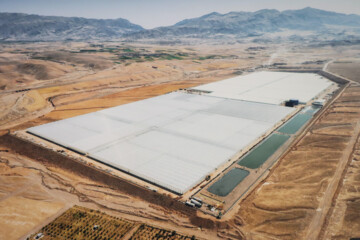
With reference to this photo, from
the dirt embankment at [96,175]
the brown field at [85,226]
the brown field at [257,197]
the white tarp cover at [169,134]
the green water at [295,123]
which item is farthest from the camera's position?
the green water at [295,123]

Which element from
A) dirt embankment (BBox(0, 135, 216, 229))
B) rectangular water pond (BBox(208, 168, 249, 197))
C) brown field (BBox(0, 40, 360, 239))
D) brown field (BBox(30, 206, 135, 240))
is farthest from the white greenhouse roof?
brown field (BBox(30, 206, 135, 240))

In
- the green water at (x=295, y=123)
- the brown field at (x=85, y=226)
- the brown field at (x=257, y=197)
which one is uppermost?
the green water at (x=295, y=123)

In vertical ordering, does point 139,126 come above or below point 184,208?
above

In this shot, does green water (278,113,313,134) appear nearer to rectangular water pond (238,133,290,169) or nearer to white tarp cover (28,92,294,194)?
white tarp cover (28,92,294,194)

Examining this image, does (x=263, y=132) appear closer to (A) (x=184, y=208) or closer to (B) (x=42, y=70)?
(A) (x=184, y=208)

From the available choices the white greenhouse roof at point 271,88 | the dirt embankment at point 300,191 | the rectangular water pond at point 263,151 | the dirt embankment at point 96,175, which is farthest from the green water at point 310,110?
the dirt embankment at point 96,175

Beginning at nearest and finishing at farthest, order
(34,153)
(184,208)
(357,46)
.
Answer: (184,208)
(34,153)
(357,46)

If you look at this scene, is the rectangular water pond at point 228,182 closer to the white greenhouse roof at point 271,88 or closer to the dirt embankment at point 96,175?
the dirt embankment at point 96,175

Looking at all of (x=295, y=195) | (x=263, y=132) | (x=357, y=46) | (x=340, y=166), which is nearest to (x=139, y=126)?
(x=263, y=132)
